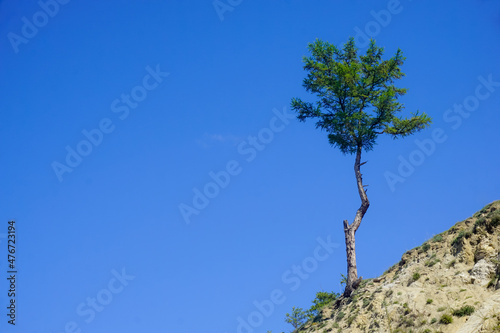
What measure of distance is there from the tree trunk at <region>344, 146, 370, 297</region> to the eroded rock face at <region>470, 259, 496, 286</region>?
786 centimetres

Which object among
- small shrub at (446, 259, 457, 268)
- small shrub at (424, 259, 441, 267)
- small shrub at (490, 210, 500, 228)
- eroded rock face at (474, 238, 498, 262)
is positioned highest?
small shrub at (424, 259, 441, 267)

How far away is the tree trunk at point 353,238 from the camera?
29359 millimetres

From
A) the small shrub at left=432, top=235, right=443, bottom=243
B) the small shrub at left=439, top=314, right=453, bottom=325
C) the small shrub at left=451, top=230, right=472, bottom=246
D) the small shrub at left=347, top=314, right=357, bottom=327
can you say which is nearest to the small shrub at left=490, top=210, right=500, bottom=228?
the small shrub at left=451, top=230, right=472, bottom=246

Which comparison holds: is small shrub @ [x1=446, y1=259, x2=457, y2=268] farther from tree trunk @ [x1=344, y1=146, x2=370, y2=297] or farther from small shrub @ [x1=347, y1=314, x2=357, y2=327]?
tree trunk @ [x1=344, y1=146, x2=370, y2=297]

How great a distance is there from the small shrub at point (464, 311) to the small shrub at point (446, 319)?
37cm

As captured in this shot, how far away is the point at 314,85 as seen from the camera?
115ft

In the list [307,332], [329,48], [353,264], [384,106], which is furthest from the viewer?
[329,48]

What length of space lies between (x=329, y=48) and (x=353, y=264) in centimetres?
1615

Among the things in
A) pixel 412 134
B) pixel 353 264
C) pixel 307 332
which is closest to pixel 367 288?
pixel 353 264

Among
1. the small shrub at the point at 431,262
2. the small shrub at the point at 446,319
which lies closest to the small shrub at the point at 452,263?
the small shrub at the point at 431,262

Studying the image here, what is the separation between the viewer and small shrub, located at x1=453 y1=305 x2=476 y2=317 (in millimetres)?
19625

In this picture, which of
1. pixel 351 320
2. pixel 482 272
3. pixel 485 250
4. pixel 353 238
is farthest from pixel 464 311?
pixel 353 238

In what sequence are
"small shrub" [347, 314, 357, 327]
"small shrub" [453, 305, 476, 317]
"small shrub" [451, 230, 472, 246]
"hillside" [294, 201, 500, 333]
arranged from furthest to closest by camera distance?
1. "small shrub" [451, 230, 472, 246]
2. "small shrub" [347, 314, 357, 327]
3. "hillside" [294, 201, 500, 333]
4. "small shrub" [453, 305, 476, 317]

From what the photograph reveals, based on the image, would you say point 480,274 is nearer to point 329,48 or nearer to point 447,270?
point 447,270
